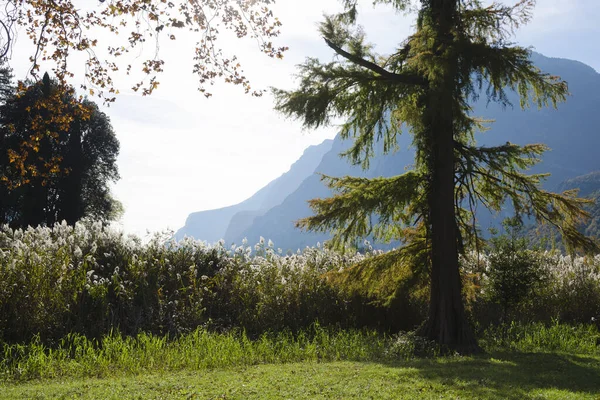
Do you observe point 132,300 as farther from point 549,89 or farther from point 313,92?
A: point 549,89

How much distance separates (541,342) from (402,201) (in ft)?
13.9

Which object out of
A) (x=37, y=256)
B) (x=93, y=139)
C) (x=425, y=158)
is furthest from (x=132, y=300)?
(x=93, y=139)

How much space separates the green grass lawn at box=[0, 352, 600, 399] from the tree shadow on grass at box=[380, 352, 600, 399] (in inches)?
0.4

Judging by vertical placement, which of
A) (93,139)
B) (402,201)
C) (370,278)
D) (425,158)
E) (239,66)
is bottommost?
(370,278)

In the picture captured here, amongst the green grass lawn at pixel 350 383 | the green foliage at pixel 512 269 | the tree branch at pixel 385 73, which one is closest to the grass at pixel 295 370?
the green grass lawn at pixel 350 383

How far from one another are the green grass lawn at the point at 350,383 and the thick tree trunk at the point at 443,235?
59.0 inches

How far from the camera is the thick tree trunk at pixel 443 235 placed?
28.3ft

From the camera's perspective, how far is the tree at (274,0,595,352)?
839cm

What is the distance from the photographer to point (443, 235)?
884 centimetres

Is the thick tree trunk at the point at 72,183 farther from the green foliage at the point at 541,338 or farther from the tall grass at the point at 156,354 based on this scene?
the green foliage at the point at 541,338

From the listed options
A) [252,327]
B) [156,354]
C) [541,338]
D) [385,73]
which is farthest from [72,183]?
[541,338]

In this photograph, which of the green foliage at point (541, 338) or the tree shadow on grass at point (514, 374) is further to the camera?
the green foliage at point (541, 338)

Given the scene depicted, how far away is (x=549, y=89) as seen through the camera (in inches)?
328

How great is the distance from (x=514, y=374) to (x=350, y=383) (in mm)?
2335
